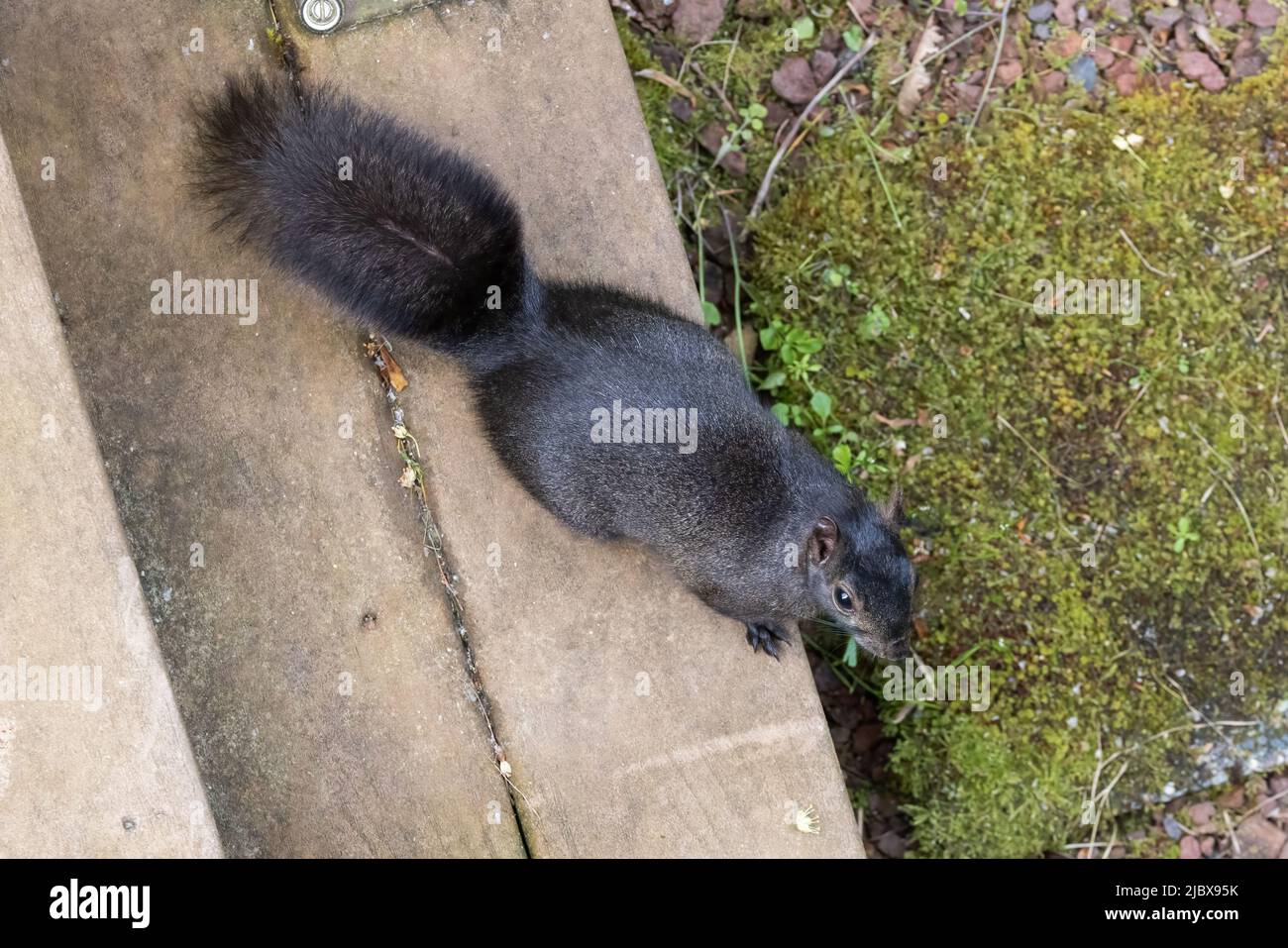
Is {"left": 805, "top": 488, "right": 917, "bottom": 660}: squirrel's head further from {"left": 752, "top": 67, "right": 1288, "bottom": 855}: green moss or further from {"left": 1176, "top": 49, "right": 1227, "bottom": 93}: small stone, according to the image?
{"left": 1176, "top": 49, "right": 1227, "bottom": 93}: small stone

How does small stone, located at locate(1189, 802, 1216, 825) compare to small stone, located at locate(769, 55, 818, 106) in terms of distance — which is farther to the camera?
small stone, located at locate(769, 55, 818, 106)

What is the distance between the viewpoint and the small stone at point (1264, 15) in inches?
180

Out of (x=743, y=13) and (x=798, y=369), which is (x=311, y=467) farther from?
(x=743, y=13)

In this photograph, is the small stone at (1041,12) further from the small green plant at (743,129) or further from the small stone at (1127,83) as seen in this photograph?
the small green plant at (743,129)

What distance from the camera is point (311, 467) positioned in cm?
397

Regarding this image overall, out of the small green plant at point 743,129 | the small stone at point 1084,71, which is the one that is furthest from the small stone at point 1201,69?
the small green plant at point 743,129

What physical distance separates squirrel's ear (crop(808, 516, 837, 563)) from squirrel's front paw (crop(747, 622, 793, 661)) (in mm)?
444

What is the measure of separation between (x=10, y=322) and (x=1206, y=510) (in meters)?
4.41

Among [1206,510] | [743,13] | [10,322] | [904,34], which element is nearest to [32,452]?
[10,322]

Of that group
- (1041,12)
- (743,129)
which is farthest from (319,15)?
(1041,12)

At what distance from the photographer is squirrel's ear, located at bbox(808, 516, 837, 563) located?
148 inches

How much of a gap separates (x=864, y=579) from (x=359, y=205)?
6.90ft

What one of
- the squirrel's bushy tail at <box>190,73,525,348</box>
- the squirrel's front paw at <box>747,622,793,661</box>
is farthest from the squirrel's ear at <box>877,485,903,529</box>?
the squirrel's bushy tail at <box>190,73,525,348</box>

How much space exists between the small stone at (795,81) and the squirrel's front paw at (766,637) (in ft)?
7.24
